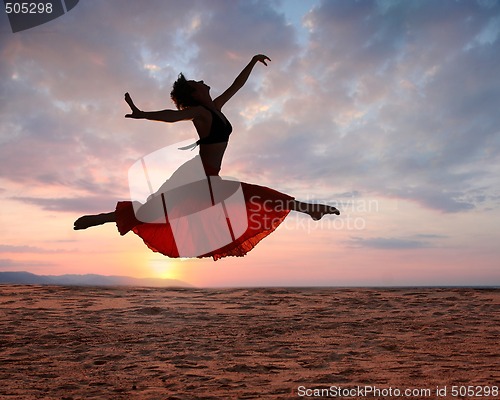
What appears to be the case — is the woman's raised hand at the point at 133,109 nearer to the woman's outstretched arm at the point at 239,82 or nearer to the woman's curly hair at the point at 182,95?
the woman's curly hair at the point at 182,95

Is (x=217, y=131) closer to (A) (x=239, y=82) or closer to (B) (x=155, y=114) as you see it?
(B) (x=155, y=114)

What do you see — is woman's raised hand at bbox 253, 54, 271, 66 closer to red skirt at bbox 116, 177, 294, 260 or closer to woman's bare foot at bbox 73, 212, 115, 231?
red skirt at bbox 116, 177, 294, 260

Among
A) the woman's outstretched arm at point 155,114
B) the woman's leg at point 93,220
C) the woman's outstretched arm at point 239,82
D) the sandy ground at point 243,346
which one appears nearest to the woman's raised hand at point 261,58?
the woman's outstretched arm at point 239,82

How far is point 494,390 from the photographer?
14.5 ft

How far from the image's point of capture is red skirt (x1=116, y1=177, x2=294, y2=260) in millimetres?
5504

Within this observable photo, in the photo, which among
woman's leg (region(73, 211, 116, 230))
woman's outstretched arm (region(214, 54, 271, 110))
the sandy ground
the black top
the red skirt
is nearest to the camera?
the sandy ground

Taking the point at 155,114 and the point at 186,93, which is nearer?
the point at 155,114

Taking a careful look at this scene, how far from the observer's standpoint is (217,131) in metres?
5.20

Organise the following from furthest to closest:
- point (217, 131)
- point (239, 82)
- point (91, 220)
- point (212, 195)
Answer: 1. point (239, 82)
2. point (212, 195)
3. point (91, 220)
4. point (217, 131)

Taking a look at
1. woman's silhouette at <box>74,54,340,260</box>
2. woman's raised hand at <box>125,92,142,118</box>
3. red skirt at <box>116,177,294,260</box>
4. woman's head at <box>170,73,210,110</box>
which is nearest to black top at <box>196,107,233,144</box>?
woman's silhouette at <box>74,54,340,260</box>

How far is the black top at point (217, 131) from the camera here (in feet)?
17.0

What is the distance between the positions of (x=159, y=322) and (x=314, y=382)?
461 centimetres

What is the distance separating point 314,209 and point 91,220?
7.77ft

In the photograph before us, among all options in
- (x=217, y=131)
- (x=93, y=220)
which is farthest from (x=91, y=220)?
(x=217, y=131)
